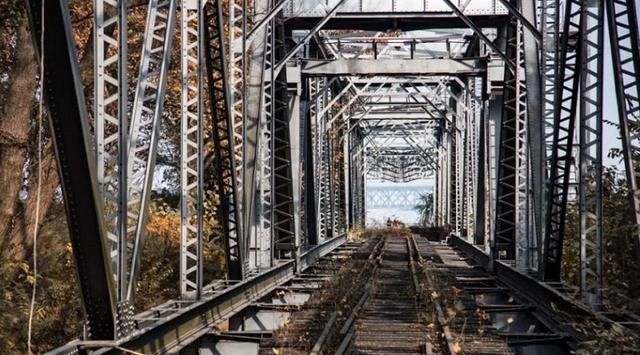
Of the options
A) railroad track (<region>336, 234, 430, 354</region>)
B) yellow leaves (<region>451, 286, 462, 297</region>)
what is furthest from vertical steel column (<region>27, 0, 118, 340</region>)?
yellow leaves (<region>451, 286, 462, 297</region>)

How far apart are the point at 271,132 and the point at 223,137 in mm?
4074

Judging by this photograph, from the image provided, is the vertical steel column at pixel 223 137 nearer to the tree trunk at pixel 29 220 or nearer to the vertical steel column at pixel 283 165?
the tree trunk at pixel 29 220

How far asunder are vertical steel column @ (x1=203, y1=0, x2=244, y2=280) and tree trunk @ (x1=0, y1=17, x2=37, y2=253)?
250 cm

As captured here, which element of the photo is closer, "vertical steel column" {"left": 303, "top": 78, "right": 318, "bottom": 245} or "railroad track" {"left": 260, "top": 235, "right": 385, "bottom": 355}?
"railroad track" {"left": 260, "top": 235, "right": 385, "bottom": 355}

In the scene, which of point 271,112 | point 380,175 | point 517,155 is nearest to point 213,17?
point 271,112

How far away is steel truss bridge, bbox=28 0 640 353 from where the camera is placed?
6.10 meters

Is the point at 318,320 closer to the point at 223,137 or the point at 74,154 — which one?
the point at 223,137

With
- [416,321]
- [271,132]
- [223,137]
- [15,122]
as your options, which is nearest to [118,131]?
[223,137]

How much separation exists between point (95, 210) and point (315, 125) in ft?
61.1

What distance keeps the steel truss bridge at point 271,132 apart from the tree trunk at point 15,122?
124 centimetres

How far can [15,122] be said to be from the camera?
11.3 metres

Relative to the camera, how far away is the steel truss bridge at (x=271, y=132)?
6102 millimetres

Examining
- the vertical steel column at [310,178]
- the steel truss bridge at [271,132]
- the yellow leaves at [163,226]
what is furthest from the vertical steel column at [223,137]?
the vertical steel column at [310,178]

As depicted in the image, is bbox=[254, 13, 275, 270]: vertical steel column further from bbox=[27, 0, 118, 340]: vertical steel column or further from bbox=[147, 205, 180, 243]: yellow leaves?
bbox=[27, 0, 118, 340]: vertical steel column
